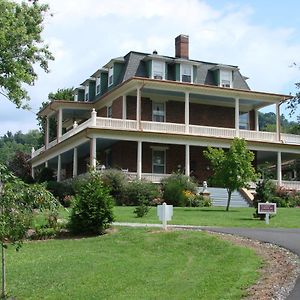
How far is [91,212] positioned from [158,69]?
24.2 meters

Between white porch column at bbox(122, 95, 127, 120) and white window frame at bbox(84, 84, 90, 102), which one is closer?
white porch column at bbox(122, 95, 127, 120)

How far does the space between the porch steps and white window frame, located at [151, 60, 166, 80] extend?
9433mm

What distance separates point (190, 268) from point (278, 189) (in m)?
26.5

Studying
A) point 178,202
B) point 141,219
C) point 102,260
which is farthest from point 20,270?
point 178,202

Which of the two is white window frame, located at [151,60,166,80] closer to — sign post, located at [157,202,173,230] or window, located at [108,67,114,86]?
window, located at [108,67,114,86]

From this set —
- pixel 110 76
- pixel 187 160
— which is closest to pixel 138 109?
pixel 187 160

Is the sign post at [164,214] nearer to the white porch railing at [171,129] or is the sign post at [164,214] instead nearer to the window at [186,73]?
the white porch railing at [171,129]

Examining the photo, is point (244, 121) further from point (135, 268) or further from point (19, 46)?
point (135, 268)

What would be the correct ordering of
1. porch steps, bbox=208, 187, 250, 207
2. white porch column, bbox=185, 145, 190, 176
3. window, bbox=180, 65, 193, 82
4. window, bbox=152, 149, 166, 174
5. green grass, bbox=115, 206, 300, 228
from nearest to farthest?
green grass, bbox=115, 206, 300, 228 < porch steps, bbox=208, 187, 250, 207 < white porch column, bbox=185, 145, 190, 176 < window, bbox=152, 149, 166, 174 < window, bbox=180, 65, 193, 82

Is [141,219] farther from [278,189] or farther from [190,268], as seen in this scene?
[278,189]

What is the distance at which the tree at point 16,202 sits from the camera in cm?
1119

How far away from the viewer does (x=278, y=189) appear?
39156mm

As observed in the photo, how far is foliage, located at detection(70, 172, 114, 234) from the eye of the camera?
67.4ft

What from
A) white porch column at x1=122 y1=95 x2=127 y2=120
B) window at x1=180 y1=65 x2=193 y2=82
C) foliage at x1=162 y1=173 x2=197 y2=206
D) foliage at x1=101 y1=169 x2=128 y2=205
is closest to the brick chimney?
window at x1=180 y1=65 x2=193 y2=82
